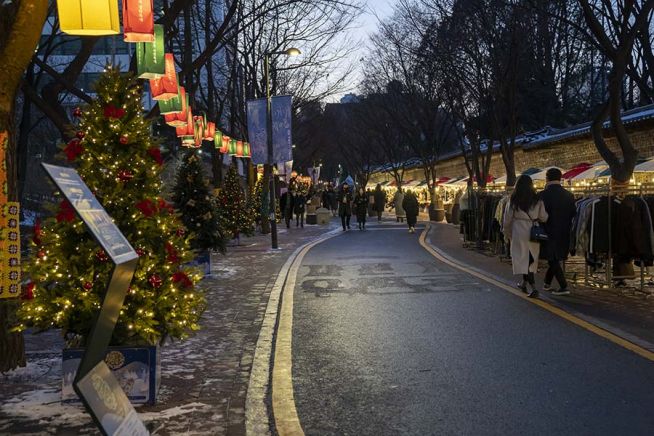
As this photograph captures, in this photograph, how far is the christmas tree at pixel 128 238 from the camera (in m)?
5.34

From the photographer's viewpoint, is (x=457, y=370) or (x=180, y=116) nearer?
(x=457, y=370)

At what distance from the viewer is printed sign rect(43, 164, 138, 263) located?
324 cm

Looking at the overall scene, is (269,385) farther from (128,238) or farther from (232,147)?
(232,147)

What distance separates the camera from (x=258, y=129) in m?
22.7

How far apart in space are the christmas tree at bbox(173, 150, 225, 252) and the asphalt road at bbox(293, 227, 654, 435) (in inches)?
179

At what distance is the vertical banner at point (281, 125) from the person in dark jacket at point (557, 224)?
13.2 metres

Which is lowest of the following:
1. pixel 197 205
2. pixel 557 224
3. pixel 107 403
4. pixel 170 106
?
pixel 107 403

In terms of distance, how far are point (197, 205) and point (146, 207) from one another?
9.92 metres

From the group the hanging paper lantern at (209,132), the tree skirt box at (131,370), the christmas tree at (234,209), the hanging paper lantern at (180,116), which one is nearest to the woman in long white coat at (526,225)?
the tree skirt box at (131,370)

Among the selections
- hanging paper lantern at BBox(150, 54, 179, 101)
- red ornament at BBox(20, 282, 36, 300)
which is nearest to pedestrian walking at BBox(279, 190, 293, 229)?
hanging paper lantern at BBox(150, 54, 179, 101)

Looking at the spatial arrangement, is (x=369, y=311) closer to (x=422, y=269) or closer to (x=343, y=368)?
(x=343, y=368)

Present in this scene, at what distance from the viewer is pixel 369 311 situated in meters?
9.37

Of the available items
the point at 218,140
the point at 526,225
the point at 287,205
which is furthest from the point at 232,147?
the point at 526,225

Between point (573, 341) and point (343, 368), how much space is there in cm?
256
